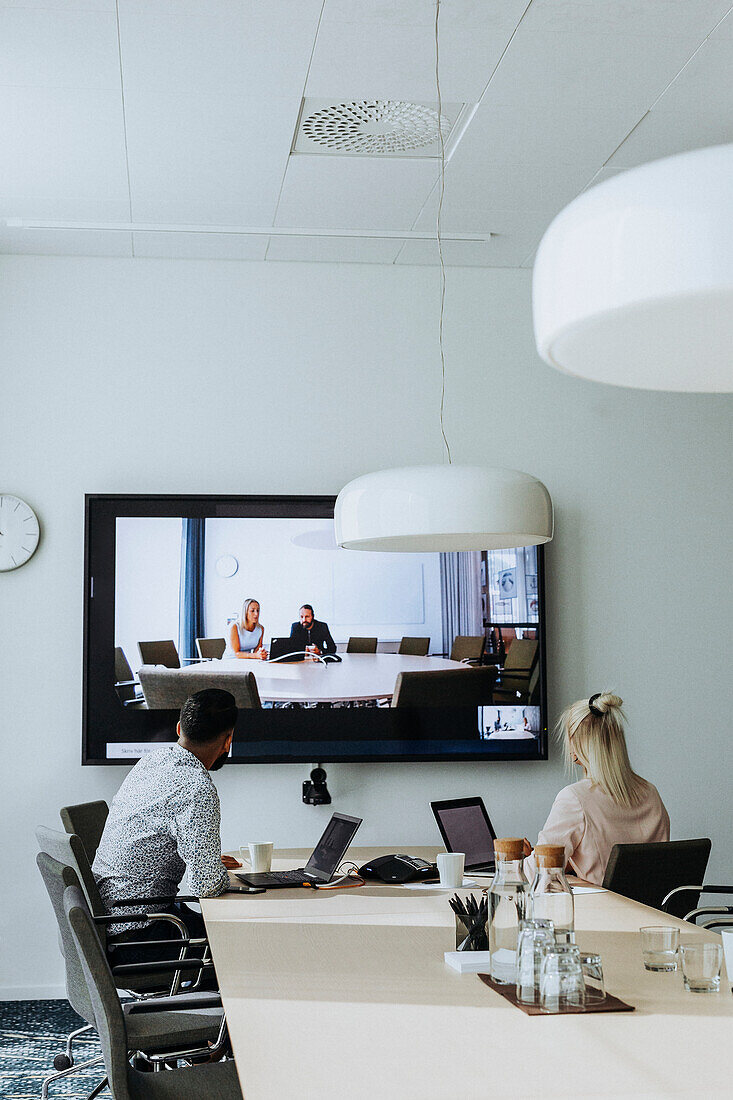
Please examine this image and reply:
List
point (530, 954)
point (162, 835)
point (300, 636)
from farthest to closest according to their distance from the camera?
point (300, 636)
point (162, 835)
point (530, 954)

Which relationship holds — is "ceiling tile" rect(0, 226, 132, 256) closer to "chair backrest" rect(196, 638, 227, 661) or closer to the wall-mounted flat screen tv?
the wall-mounted flat screen tv

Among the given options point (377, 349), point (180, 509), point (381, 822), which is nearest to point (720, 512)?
point (377, 349)

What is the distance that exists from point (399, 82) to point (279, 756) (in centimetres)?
291

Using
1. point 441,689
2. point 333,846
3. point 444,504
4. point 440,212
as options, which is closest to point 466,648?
point 441,689

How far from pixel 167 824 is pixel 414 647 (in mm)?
1907

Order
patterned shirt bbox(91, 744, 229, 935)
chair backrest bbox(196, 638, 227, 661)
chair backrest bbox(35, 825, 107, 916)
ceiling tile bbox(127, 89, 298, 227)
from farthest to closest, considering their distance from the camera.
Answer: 1. chair backrest bbox(196, 638, 227, 661)
2. ceiling tile bbox(127, 89, 298, 227)
3. patterned shirt bbox(91, 744, 229, 935)
4. chair backrest bbox(35, 825, 107, 916)

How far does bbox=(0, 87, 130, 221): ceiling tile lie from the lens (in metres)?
3.85

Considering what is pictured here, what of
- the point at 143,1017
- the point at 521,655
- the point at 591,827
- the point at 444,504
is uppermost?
the point at 444,504

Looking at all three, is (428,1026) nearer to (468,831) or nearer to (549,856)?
(549,856)

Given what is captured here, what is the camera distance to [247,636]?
201 inches

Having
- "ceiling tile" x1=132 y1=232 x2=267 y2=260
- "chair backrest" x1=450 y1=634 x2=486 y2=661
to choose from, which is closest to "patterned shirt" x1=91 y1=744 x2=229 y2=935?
"chair backrest" x1=450 y1=634 x2=486 y2=661

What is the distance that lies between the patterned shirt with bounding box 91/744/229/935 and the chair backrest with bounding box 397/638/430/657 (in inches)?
66.0

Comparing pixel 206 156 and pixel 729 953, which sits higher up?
pixel 206 156

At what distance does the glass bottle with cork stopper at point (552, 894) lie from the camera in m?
2.24
